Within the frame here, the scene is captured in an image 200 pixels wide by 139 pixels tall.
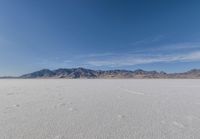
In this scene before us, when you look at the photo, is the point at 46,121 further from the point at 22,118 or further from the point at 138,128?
the point at 138,128

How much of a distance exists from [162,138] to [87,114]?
1.81 m

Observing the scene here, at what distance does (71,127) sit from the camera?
2809mm

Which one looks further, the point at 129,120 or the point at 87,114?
the point at 87,114

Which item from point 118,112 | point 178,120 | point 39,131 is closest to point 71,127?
point 39,131

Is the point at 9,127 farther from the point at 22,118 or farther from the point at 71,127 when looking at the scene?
the point at 71,127

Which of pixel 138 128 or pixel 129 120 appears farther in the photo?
pixel 129 120

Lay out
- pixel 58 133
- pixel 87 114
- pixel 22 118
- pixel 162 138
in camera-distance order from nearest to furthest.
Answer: pixel 162 138 → pixel 58 133 → pixel 22 118 → pixel 87 114

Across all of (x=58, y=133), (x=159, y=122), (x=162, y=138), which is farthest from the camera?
(x=159, y=122)

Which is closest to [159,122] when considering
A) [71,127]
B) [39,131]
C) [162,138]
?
[162,138]

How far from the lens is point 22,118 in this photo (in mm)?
3344

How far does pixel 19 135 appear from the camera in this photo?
95.5 inches

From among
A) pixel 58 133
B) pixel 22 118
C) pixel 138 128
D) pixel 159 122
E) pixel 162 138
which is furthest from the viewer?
pixel 22 118

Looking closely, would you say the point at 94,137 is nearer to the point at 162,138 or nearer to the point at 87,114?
the point at 162,138

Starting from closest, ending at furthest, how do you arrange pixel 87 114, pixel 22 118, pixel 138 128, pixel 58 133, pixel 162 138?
pixel 162 138 < pixel 58 133 < pixel 138 128 < pixel 22 118 < pixel 87 114
